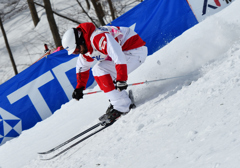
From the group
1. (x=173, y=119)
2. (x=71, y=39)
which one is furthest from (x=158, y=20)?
(x=173, y=119)

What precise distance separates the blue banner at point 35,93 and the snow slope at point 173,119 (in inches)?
24.2

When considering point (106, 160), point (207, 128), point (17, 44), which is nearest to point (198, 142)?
point (207, 128)

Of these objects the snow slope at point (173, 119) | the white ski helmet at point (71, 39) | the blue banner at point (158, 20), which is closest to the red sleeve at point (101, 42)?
the white ski helmet at point (71, 39)

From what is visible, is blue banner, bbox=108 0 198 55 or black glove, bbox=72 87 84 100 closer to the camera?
black glove, bbox=72 87 84 100

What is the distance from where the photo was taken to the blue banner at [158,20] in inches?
300

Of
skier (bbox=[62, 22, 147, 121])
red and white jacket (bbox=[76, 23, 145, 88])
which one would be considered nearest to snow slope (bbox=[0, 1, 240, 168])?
skier (bbox=[62, 22, 147, 121])

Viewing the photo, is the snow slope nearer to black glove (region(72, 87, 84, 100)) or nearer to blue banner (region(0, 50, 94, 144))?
blue banner (region(0, 50, 94, 144))

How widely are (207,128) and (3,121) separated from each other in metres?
6.23

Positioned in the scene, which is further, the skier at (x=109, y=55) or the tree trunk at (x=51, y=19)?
the tree trunk at (x=51, y=19)

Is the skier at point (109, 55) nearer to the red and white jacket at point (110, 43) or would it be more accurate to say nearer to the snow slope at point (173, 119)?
the red and white jacket at point (110, 43)

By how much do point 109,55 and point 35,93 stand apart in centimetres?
399

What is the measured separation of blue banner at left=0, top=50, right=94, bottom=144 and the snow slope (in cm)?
61

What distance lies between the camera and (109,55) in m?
4.14

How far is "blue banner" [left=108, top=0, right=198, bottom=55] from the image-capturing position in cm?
762
